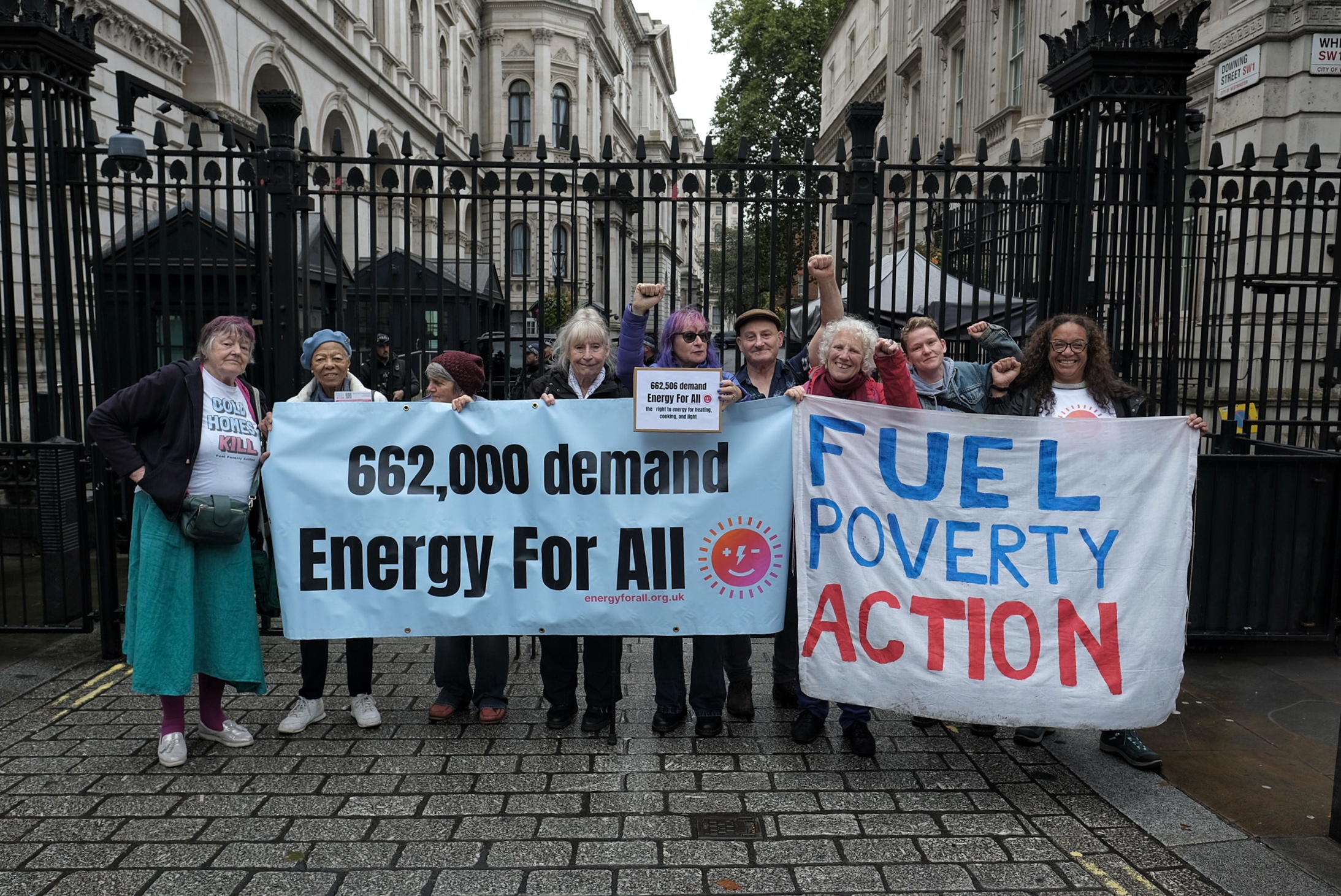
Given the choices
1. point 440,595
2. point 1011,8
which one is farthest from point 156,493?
→ point 1011,8

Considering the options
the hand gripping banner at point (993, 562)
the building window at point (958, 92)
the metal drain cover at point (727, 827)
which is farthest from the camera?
the building window at point (958, 92)

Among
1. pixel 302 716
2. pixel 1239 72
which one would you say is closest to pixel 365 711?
pixel 302 716

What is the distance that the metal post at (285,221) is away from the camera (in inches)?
220

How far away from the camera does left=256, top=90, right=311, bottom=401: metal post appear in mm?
5594

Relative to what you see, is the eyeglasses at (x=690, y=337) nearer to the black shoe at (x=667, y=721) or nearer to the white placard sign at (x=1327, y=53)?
the black shoe at (x=667, y=721)

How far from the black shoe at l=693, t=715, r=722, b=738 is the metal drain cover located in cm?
79

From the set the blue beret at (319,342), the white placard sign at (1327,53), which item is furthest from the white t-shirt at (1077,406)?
the white placard sign at (1327,53)

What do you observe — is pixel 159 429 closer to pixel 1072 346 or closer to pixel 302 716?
pixel 302 716

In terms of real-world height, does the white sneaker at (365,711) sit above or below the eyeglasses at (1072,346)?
below

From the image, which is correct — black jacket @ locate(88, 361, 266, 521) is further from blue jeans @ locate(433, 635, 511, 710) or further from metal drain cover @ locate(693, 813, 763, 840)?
metal drain cover @ locate(693, 813, 763, 840)

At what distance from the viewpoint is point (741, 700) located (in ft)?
15.9

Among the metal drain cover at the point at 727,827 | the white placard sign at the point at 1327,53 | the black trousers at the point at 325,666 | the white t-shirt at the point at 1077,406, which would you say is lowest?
the metal drain cover at the point at 727,827

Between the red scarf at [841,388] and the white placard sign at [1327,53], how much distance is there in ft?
32.1

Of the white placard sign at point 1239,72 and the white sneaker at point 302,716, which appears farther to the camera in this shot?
the white placard sign at point 1239,72
